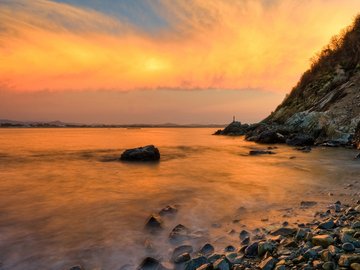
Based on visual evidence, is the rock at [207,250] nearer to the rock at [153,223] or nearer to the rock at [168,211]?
the rock at [153,223]

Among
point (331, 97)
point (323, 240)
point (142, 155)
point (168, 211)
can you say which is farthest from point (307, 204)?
point (331, 97)

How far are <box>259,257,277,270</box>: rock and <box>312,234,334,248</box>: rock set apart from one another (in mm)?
805

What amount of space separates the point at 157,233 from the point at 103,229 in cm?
117

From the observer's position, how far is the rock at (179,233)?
579 centimetres

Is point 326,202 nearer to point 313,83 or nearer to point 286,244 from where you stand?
point 286,244

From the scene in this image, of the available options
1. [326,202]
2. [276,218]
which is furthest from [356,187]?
[276,218]

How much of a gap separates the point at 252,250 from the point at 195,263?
0.93 metres

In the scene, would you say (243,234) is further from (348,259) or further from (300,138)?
(300,138)

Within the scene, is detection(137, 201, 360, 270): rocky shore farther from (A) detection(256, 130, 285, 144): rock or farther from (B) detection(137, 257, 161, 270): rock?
(A) detection(256, 130, 285, 144): rock

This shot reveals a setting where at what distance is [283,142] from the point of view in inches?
1262

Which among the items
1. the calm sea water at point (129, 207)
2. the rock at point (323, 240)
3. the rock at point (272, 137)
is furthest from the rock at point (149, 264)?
the rock at point (272, 137)

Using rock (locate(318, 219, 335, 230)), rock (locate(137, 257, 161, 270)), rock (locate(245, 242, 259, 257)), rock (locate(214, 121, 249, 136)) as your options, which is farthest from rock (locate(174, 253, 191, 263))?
rock (locate(214, 121, 249, 136))

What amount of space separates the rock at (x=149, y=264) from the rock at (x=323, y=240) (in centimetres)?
242

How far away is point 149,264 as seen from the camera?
473cm
